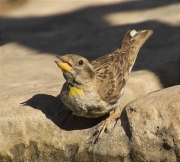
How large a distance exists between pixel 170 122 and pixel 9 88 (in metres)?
2.51

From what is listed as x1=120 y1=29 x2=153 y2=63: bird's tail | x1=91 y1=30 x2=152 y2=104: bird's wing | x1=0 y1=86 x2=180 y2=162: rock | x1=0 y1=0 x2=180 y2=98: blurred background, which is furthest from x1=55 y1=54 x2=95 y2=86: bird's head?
x1=120 y1=29 x2=153 y2=63: bird's tail

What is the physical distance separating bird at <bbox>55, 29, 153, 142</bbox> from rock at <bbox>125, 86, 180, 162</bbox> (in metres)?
0.42

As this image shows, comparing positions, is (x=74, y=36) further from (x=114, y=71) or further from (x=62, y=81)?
(x=114, y=71)

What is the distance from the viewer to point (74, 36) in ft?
33.6

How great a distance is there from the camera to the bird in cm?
608

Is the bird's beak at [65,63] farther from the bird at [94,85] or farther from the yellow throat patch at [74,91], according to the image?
the yellow throat patch at [74,91]

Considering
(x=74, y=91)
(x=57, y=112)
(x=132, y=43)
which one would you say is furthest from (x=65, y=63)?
(x=132, y=43)

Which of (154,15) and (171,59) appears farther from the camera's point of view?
(154,15)

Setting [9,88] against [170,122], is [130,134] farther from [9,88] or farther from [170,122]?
[9,88]

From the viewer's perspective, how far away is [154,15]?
1105 cm

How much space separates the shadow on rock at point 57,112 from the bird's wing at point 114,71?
0.39 m

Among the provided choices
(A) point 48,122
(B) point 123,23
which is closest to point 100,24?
(B) point 123,23

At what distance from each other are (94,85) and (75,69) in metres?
0.43

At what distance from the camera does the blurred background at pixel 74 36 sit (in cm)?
805
